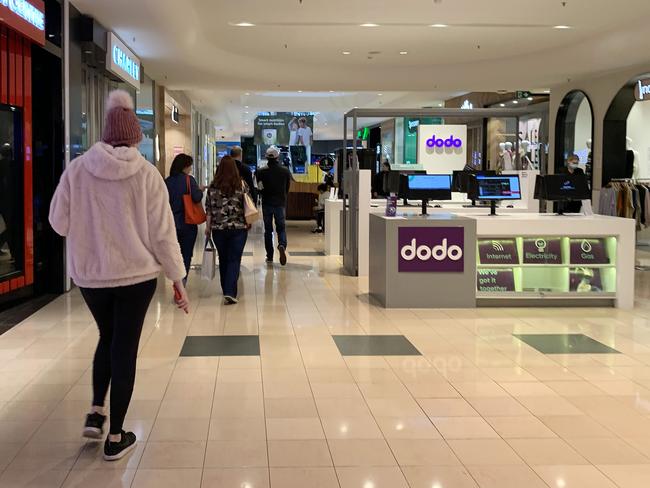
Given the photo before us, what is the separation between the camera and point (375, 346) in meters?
5.73

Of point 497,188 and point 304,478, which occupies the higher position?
point 497,188

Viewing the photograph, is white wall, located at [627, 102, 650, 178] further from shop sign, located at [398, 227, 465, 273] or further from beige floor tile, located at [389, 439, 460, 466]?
beige floor tile, located at [389, 439, 460, 466]

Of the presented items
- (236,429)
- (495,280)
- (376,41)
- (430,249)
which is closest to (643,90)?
(376,41)

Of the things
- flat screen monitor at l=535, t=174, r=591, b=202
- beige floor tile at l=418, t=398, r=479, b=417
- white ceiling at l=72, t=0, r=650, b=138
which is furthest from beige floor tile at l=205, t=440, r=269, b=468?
white ceiling at l=72, t=0, r=650, b=138

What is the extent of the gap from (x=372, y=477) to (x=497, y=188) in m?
5.30

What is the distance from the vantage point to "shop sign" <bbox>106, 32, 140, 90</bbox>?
9625mm

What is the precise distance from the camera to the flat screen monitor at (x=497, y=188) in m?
8.04

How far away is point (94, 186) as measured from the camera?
10.9 ft

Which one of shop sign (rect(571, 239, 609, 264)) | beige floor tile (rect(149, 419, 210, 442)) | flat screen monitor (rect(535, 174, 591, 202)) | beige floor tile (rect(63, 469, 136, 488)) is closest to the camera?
beige floor tile (rect(63, 469, 136, 488))

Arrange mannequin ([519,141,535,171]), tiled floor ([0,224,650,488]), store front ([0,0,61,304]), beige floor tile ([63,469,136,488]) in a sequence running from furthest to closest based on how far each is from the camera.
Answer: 1. mannequin ([519,141,535,171])
2. store front ([0,0,61,304])
3. tiled floor ([0,224,650,488])
4. beige floor tile ([63,469,136,488])

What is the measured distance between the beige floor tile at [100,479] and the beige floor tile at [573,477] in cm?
164

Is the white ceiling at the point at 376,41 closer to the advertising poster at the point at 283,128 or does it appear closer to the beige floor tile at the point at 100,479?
the beige floor tile at the point at 100,479

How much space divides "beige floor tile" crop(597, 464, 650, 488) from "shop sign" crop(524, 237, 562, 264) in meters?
4.18

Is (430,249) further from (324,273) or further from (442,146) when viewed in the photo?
(442,146)
